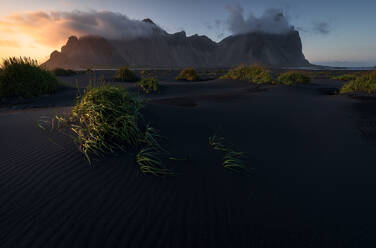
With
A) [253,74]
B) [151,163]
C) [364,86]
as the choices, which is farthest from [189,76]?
[151,163]

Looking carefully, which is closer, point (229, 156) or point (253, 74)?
point (229, 156)

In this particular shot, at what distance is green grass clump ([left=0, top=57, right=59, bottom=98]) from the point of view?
646cm

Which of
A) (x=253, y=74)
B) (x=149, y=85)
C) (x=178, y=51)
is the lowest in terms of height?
(x=149, y=85)

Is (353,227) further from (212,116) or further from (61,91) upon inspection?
(61,91)

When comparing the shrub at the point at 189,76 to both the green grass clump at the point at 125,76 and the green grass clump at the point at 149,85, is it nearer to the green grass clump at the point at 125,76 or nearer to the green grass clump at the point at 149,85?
the green grass clump at the point at 125,76

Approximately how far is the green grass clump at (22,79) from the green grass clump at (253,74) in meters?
10.1

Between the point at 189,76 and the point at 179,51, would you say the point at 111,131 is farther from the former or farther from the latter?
the point at 179,51

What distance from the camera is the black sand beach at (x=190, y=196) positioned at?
138cm

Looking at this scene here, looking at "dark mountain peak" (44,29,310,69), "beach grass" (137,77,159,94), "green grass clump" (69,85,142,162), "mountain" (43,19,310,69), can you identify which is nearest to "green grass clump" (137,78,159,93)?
"beach grass" (137,77,159,94)

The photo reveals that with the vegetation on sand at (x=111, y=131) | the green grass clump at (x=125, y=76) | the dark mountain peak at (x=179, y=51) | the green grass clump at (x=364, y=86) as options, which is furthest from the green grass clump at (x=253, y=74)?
the dark mountain peak at (x=179, y=51)

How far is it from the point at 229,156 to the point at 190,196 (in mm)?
844

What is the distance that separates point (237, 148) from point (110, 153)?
5.88 feet

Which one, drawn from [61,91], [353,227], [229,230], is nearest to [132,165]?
[229,230]

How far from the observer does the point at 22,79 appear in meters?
6.76
